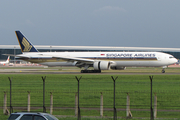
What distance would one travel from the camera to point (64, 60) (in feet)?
168

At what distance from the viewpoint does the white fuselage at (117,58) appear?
1875 inches

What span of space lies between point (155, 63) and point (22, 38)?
88.0ft

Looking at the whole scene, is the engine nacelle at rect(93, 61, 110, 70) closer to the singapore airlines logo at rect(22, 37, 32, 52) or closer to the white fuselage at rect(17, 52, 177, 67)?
the white fuselage at rect(17, 52, 177, 67)

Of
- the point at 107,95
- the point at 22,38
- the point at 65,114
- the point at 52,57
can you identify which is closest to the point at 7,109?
the point at 65,114

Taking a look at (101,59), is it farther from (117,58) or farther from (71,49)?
(71,49)

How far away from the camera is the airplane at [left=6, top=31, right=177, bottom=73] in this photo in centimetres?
4756

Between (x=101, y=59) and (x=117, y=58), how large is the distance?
3435 millimetres

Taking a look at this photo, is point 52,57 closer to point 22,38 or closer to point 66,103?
point 22,38

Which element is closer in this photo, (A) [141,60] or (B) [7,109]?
(B) [7,109]

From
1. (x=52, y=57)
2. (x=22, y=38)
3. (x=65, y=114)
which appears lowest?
(x=65, y=114)

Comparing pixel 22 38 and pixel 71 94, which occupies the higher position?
pixel 22 38

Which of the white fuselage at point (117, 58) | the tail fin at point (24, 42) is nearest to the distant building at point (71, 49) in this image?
the tail fin at point (24, 42)

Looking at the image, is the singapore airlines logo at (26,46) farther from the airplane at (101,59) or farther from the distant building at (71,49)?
the distant building at (71,49)

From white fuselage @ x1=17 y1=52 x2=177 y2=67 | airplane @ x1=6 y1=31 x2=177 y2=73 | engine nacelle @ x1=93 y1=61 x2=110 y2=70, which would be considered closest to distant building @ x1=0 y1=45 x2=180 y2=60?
airplane @ x1=6 y1=31 x2=177 y2=73
